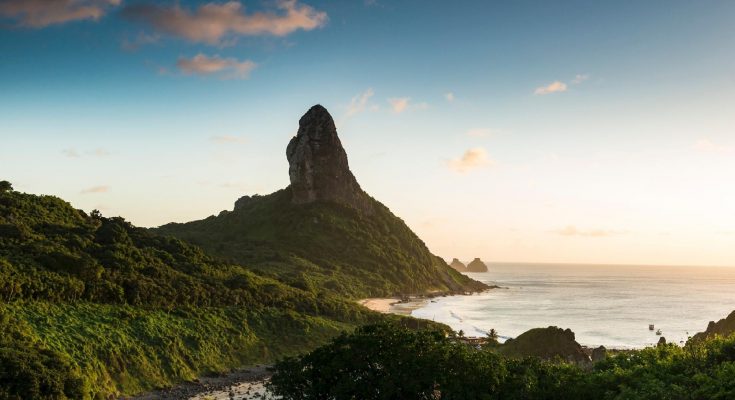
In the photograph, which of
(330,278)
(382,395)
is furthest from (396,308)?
(382,395)

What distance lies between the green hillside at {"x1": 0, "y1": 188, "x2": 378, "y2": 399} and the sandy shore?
4482 cm

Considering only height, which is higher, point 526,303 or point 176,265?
point 176,265

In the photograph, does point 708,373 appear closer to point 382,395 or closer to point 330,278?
point 382,395

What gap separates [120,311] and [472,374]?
145 feet

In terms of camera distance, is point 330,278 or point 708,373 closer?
point 708,373

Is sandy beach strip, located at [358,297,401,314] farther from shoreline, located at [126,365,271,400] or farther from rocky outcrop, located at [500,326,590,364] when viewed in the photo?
shoreline, located at [126,365,271,400]

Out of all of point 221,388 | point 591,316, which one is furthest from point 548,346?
point 591,316

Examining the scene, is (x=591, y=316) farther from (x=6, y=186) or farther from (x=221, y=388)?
(x=6, y=186)

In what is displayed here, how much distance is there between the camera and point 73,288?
59.1m

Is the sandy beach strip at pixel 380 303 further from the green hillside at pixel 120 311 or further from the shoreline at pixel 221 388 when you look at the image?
the shoreline at pixel 221 388

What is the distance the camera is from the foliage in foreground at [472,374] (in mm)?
28250

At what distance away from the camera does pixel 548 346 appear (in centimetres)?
6981

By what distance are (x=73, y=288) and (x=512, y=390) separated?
48.9 metres

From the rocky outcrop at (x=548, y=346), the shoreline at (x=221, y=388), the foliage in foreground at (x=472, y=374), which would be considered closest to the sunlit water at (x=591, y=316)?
the rocky outcrop at (x=548, y=346)
